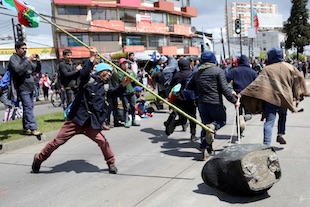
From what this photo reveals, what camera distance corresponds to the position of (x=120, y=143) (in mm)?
7168

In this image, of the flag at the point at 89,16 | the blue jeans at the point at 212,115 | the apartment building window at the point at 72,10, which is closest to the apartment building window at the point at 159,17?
the flag at the point at 89,16

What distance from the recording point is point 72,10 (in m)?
42.2

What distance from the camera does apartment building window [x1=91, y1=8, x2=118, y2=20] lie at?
4372 cm

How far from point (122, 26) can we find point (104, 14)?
2.76 metres

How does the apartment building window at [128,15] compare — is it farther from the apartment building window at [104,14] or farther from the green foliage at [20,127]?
the green foliage at [20,127]

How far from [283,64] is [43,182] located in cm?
417

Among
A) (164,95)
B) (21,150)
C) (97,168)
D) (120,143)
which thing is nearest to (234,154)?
(97,168)

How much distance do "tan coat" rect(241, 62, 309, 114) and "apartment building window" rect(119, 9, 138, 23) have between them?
42.4 metres

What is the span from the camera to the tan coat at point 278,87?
5.47m

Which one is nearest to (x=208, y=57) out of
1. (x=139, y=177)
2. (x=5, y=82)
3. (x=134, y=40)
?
(x=139, y=177)

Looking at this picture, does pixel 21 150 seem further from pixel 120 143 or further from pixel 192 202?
pixel 192 202

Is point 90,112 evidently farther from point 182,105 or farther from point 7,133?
point 7,133

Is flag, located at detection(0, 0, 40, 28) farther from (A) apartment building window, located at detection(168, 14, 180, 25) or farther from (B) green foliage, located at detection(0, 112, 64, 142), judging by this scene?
(A) apartment building window, located at detection(168, 14, 180, 25)

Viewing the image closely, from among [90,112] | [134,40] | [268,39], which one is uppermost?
[268,39]
